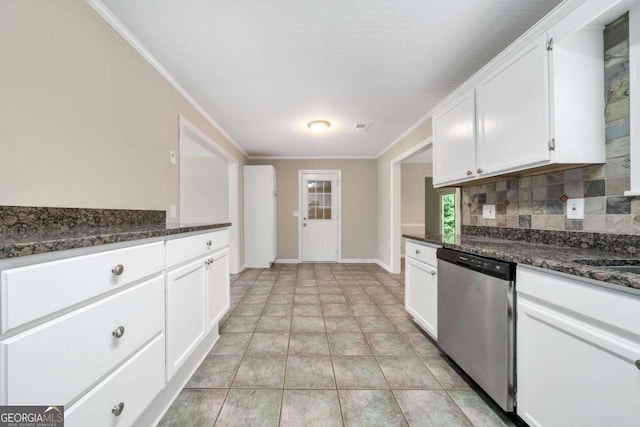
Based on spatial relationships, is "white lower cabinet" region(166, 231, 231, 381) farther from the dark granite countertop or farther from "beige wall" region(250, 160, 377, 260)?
"beige wall" region(250, 160, 377, 260)

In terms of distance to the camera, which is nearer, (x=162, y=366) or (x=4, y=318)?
(x=4, y=318)

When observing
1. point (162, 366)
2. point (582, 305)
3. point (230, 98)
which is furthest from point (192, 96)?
point (582, 305)

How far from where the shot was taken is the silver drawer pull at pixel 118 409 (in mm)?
903

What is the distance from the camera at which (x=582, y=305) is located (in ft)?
2.92

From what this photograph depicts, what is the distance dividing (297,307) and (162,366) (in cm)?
167

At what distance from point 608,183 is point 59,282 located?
2.35m

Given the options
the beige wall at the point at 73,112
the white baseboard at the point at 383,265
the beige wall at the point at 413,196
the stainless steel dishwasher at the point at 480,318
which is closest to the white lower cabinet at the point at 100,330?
the beige wall at the point at 73,112

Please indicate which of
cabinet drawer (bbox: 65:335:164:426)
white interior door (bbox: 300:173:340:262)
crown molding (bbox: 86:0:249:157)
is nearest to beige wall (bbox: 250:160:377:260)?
white interior door (bbox: 300:173:340:262)

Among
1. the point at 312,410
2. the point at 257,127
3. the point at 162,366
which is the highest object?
the point at 257,127

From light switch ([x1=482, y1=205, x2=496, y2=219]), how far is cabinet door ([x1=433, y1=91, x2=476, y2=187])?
0.36 meters

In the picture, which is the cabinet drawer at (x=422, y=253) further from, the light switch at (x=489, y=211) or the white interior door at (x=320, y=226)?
the white interior door at (x=320, y=226)

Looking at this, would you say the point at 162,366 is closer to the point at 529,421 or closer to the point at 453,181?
the point at 529,421

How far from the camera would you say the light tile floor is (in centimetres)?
130

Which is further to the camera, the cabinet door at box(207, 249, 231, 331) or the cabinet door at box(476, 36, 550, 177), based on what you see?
the cabinet door at box(207, 249, 231, 331)
